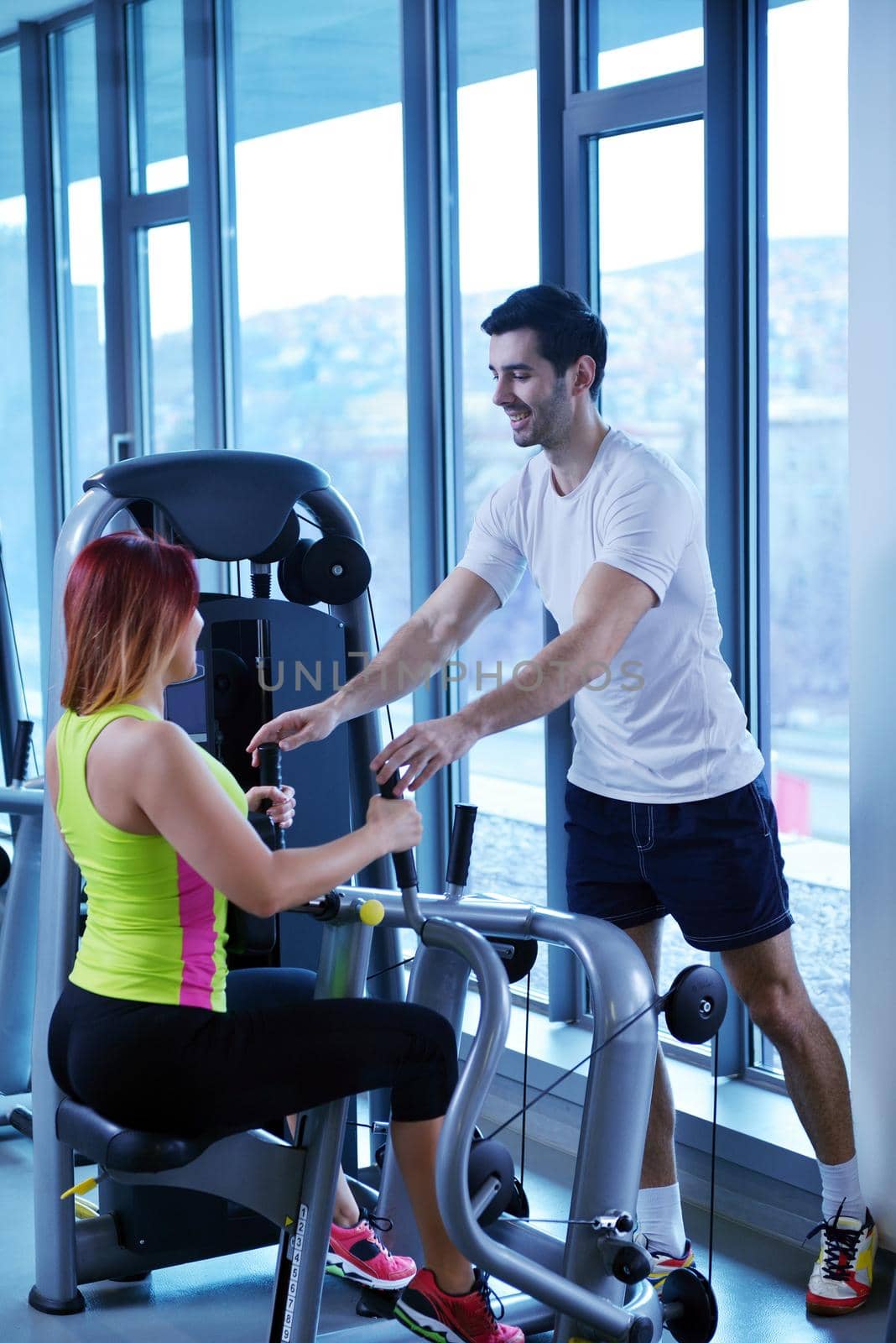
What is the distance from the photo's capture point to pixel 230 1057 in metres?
1.92

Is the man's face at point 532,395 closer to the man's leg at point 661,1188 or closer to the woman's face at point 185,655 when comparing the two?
the woman's face at point 185,655

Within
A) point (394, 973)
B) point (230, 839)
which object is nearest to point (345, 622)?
point (394, 973)

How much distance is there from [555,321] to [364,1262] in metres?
1.66

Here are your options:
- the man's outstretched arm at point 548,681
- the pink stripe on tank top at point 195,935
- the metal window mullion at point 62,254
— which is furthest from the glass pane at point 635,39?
the metal window mullion at point 62,254

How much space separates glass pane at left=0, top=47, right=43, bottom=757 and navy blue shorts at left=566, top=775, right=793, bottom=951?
3.84 meters

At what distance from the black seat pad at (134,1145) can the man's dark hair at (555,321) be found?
140cm

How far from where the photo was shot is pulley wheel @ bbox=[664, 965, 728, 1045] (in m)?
2.11

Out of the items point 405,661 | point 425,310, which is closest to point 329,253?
point 425,310

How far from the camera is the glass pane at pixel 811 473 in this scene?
293 cm

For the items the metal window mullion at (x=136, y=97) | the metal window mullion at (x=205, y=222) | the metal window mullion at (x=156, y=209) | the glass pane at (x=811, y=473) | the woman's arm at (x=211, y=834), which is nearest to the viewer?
the woman's arm at (x=211, y=834)

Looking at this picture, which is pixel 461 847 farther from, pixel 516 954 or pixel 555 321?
pixel 555 321

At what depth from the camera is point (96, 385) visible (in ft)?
18.5

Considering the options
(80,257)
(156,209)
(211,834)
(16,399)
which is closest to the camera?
(211,834)

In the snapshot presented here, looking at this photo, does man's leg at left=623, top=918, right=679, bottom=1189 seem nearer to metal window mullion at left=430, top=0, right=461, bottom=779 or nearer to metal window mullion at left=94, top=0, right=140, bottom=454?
metal window mullion at left=430, top=0, right=461, bottom=779
